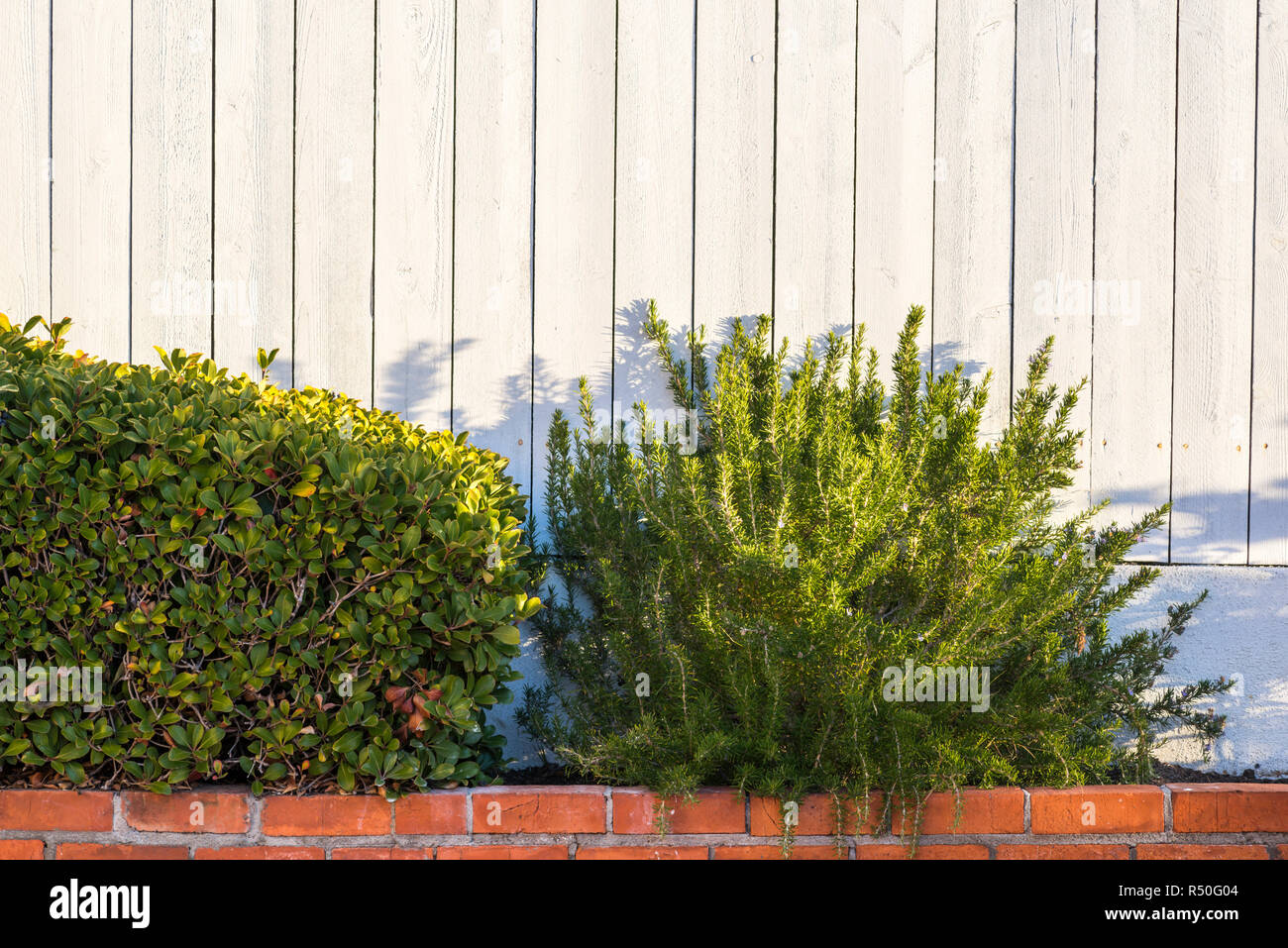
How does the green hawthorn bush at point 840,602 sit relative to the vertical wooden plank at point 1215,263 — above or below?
below

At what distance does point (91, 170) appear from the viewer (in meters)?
3.00

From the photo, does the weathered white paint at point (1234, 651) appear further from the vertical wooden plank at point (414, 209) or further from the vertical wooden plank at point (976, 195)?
the vertical wooden plank at point (414, 209)

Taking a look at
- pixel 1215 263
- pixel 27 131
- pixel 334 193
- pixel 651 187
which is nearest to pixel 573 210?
pixel 651 187

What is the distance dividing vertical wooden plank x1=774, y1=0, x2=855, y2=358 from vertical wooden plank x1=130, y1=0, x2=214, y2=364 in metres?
1.83

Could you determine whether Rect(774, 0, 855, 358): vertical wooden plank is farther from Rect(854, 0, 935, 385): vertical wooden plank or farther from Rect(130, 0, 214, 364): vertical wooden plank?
Rect(130, 0, 214, 364): vertical wooden plank

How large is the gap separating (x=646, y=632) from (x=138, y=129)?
228cm

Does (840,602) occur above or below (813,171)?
below

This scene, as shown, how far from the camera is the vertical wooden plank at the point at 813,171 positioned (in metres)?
2.97

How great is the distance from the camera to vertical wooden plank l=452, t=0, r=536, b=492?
297 centimetres

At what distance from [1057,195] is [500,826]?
2508 mm

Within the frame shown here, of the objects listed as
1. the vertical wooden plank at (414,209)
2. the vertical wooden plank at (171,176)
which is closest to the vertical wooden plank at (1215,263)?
the vertical wooden plank at (414,209)

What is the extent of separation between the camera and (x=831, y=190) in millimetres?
2986

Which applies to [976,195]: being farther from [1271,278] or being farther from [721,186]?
[1271,278]
